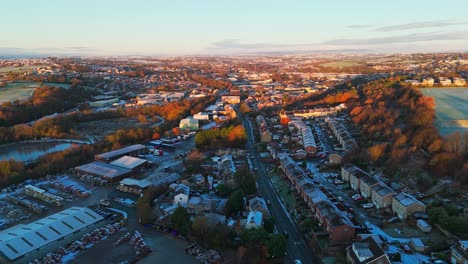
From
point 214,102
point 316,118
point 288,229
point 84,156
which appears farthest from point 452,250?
point 214,102

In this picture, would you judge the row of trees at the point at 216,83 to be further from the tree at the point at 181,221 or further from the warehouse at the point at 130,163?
the tree at the point at 181,221

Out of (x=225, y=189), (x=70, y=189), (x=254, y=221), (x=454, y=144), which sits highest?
(x=454, y=144)

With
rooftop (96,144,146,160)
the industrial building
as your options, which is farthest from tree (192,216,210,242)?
rooftop (96,144,146,160)

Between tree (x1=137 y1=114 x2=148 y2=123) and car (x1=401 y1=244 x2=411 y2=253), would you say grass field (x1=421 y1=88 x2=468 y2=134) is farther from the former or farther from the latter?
tree (x1=137 y1=114 x2=148 y2=123)

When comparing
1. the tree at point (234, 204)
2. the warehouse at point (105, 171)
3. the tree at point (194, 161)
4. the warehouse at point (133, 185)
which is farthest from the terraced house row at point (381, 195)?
the warehouse at point (105, 171)

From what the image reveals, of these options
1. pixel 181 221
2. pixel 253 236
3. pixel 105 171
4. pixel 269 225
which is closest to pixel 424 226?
pixel 269 225

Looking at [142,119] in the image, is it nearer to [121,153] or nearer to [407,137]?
[121,153]
